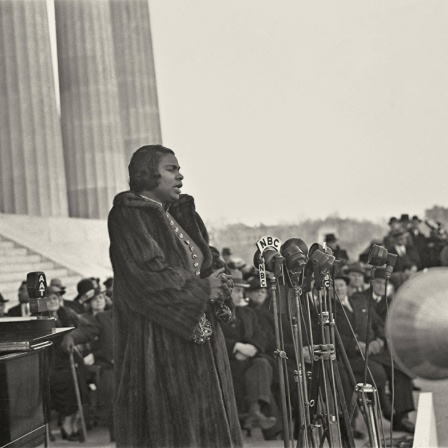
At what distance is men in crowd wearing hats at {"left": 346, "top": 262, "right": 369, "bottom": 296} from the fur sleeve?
1849mm

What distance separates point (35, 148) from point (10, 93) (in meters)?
0.46

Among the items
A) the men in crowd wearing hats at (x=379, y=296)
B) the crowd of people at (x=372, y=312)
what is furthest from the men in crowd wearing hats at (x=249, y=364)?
the men in crowd wearing hats at (x=379, y=296)

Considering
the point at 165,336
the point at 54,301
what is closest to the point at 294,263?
the point at 165,336

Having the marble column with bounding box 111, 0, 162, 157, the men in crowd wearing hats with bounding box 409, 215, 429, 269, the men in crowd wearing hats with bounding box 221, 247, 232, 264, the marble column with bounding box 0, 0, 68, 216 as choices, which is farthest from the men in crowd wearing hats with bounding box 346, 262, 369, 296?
the marble column with bounding box 0, 0, 68, 216

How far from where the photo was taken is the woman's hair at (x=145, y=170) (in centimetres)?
525

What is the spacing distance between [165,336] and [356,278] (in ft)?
6.40

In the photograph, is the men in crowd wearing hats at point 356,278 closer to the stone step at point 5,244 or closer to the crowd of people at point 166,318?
the crowd of people at point 166,318

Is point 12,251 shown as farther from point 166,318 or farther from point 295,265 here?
point 295,265

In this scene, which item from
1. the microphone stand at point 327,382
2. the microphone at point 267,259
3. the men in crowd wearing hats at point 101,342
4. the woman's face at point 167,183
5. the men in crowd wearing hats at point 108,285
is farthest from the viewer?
the men in crowd wearing hats at point 101,342

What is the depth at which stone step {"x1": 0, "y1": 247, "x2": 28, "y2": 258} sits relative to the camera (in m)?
6.78

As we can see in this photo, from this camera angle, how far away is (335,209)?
6.64m

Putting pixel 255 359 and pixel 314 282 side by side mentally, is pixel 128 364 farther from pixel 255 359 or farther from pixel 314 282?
pixel 255 359

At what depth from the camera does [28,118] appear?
700cm

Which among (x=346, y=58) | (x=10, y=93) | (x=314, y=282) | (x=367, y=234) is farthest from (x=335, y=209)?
(x=10, y=93)
